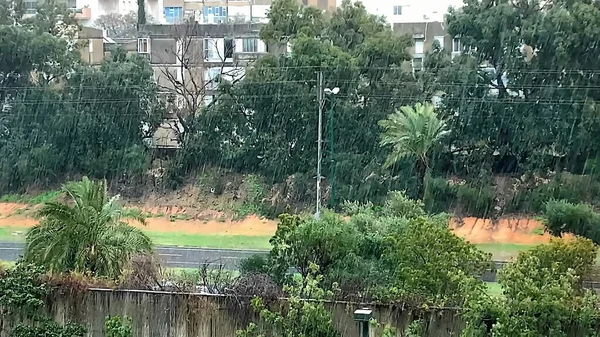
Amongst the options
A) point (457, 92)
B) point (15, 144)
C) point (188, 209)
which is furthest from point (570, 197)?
point (15, 144)

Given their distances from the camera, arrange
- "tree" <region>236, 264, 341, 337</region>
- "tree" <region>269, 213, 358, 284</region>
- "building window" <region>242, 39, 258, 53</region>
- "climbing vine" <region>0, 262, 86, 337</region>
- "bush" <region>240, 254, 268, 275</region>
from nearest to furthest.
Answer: "tree" <region>236, 264, 341, 337</region>
"climbing vine" <region>0, 262, 86, 337</region>
"tree" <region>269, 213, 358, 284</region>
"bush" <region>240, 254, 268, 275</region>
"building window" <region>242, 39, 258, 53</region>

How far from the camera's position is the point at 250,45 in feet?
35.1

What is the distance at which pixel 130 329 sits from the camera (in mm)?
3746

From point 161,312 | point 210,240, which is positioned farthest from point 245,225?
point 161,312

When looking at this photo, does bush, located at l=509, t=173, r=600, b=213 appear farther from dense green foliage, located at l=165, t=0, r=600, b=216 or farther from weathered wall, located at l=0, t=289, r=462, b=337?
weathered wall, located at l=0, t=289, r=462, b=337

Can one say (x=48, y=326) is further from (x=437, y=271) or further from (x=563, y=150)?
(x=563, y=150)

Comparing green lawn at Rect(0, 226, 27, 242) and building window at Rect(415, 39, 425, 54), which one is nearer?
green lawn at Rect(0, 226, 27, 242)

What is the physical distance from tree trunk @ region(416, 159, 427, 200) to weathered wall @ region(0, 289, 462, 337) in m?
5.70

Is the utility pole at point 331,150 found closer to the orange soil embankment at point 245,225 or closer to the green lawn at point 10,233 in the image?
the orange soil embankment at point 245,225

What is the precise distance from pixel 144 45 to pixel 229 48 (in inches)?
48.5

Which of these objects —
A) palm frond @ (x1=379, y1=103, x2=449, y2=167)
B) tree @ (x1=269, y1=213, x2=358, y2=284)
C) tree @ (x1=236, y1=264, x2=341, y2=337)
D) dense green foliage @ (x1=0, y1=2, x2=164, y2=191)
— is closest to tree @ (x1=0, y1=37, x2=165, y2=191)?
dense green foliage @ (x1=0, y1=2, x2=164, y2=191)

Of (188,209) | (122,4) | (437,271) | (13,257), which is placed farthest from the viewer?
(122,4)

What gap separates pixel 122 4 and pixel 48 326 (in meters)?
8.36

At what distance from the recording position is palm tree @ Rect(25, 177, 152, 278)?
165 inches
